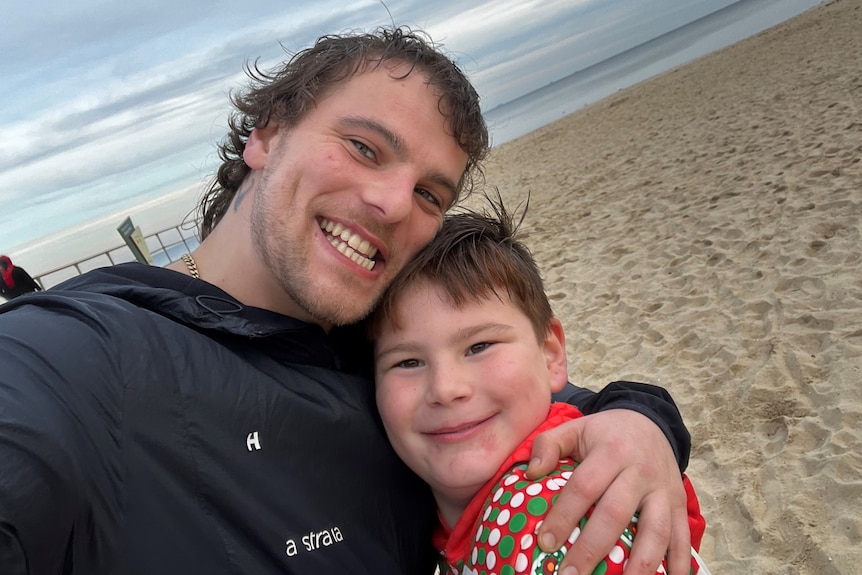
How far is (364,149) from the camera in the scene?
189 cm

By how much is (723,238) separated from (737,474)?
12.0 ft

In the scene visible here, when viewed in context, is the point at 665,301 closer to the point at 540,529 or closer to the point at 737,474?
the point at 737,474

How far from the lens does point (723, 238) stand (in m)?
6.40

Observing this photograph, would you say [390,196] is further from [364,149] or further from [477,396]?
[477,396]

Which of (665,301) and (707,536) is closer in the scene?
(707,536)

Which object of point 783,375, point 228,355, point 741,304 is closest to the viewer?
point 228,355

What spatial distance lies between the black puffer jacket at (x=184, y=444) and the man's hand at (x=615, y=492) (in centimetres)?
26

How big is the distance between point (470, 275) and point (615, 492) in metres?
0.70

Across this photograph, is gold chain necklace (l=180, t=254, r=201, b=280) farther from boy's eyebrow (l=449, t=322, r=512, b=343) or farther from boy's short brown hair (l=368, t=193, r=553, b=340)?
boy's eyebrow (l=449, t=322, r=512, b=343)

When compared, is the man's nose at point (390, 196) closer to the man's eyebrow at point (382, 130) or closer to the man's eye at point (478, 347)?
the man's eyebrow at point (382, 130)

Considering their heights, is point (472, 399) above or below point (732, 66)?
above

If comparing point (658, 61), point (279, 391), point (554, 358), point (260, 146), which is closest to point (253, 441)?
point (279, 391)

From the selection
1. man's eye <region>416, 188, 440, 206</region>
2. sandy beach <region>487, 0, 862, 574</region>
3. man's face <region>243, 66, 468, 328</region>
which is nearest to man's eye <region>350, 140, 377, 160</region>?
man's face <region>243, 66, 468, 328</region>

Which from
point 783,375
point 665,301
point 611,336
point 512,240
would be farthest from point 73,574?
point 665,301
